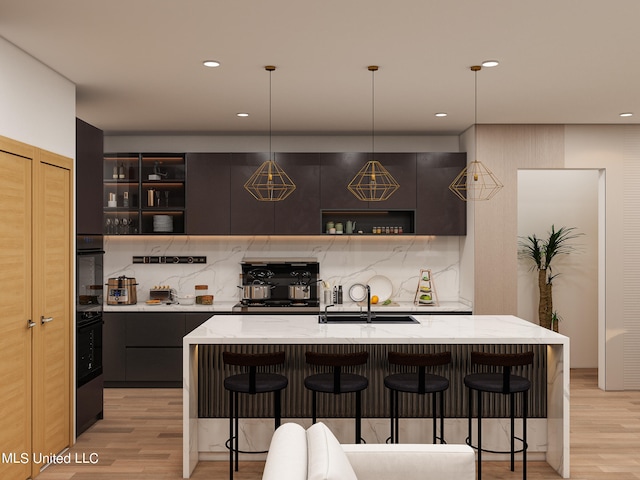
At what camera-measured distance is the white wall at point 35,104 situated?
380 centimetres

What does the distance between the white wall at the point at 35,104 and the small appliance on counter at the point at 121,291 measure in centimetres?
241

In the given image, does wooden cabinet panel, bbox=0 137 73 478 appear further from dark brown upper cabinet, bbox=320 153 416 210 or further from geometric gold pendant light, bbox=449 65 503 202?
geometric gold pendant light, bbox=449 65 503 202

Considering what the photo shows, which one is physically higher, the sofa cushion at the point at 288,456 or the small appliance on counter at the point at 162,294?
the small appliance on counter at the point at 162,294

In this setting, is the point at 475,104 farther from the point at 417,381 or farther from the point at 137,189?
the point at 137,189

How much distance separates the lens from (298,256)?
23.6 feet

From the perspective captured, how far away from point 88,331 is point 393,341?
102 inches

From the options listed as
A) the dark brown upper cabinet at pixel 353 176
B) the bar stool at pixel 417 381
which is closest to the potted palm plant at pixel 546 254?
the dark brown upper cabinet at pixel 353 176

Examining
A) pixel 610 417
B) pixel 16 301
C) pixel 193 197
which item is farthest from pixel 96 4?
pixel 610 417

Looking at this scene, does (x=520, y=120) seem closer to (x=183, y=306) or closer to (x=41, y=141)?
(x=183, y=306)

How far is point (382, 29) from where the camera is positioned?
3584 mm

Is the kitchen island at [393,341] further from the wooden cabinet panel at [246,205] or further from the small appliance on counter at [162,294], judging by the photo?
the small appliance on counter at [162,294]

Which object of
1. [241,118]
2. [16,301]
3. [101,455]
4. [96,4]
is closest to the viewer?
[96,4]

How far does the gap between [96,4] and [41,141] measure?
1.40 metres

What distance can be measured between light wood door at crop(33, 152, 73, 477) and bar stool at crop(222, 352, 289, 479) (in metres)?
1.29
